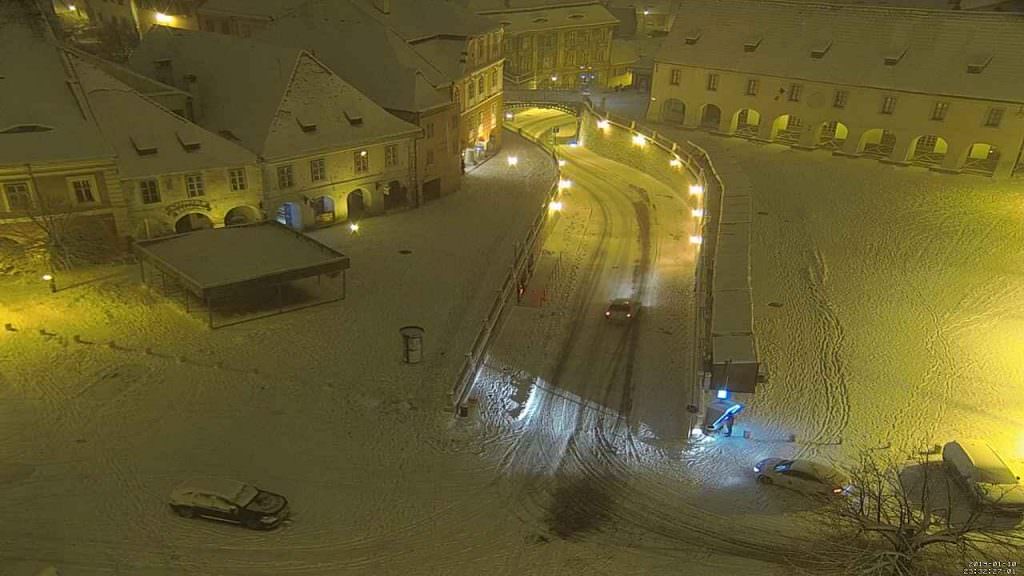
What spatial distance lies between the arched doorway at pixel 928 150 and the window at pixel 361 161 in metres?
43.1

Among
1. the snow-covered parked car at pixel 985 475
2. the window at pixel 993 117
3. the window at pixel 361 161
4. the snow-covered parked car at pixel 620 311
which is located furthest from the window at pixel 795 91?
the snow-covered parked car at pixel 985 475

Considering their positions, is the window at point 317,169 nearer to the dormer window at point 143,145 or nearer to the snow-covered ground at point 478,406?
the snow-covered ground at point 478,406

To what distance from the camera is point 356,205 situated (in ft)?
169

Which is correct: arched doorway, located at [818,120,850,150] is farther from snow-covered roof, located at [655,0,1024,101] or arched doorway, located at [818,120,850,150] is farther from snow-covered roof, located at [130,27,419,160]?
snow-covered roof, located at [130,27,419,160]

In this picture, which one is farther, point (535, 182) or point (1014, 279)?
point (535, 182)

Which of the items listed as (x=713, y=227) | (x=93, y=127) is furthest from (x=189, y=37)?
(x=713, y=227)

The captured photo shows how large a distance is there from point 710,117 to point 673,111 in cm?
404

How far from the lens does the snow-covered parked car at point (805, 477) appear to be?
2539 centimetres

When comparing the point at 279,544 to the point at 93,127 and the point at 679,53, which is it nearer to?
the point at 93,127

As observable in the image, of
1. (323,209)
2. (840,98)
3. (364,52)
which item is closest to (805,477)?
(323,209)

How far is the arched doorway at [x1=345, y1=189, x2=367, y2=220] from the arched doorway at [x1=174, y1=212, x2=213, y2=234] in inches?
384

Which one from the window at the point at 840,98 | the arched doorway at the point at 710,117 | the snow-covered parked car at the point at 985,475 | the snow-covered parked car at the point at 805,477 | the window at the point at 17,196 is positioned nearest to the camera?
the snow-covered parked car at the point at 985,475

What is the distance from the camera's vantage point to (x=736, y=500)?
25594 millimetres

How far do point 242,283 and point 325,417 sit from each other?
9401 mm
